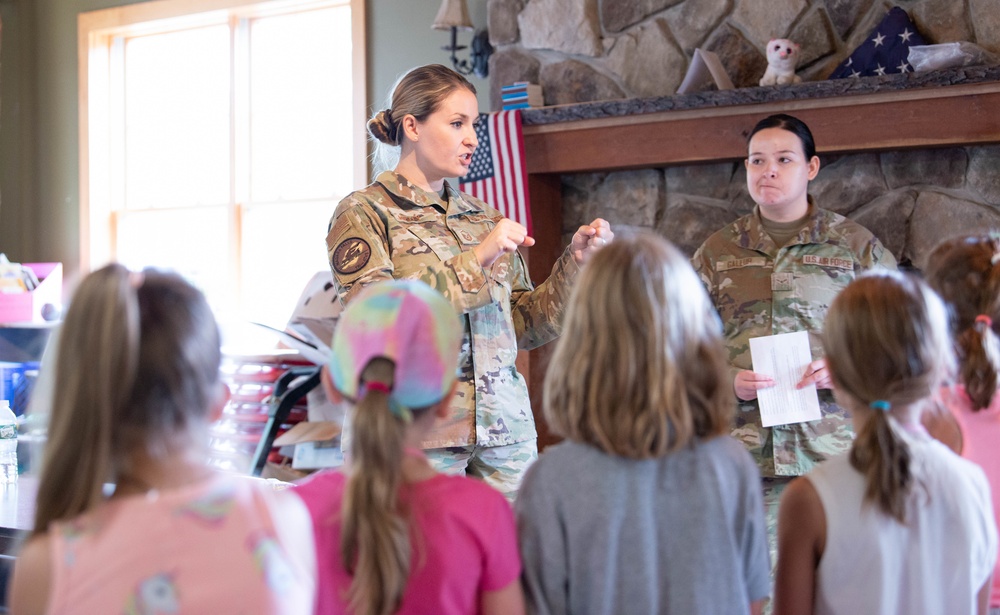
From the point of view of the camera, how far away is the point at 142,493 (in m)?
1.02

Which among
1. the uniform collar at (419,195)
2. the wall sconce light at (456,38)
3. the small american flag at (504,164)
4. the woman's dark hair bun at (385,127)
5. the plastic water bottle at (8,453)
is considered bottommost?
the plastic water bottle at (8,453)

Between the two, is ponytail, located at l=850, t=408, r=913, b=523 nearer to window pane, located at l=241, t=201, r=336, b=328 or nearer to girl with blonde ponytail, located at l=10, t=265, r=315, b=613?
girl with blonde ponytail, located at l=10, t=265, r=315, b=613

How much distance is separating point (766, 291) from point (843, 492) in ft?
3.98

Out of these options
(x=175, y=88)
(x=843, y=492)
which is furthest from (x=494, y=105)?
(x=843, y=492)

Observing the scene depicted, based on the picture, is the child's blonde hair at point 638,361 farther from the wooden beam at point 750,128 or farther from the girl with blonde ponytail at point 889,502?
the wooden beam at point 750,128

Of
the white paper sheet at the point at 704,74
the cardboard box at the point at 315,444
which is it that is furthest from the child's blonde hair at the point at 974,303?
the cardboard box at the point at 315,444

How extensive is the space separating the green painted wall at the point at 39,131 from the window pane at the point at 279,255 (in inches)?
43.8

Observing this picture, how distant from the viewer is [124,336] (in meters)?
0.98

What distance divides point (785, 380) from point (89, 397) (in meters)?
1.68

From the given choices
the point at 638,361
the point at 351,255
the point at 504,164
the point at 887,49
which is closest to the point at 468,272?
the point at 351,255

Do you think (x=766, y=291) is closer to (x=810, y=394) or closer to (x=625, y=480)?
(x=810, y=394)

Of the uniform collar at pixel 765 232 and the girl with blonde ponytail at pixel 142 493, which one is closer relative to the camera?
the girl with blonde ponytail at pixel 142 493

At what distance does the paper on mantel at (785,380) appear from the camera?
87.5 inches

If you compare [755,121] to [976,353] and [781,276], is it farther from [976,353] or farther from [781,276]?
[976,353]
